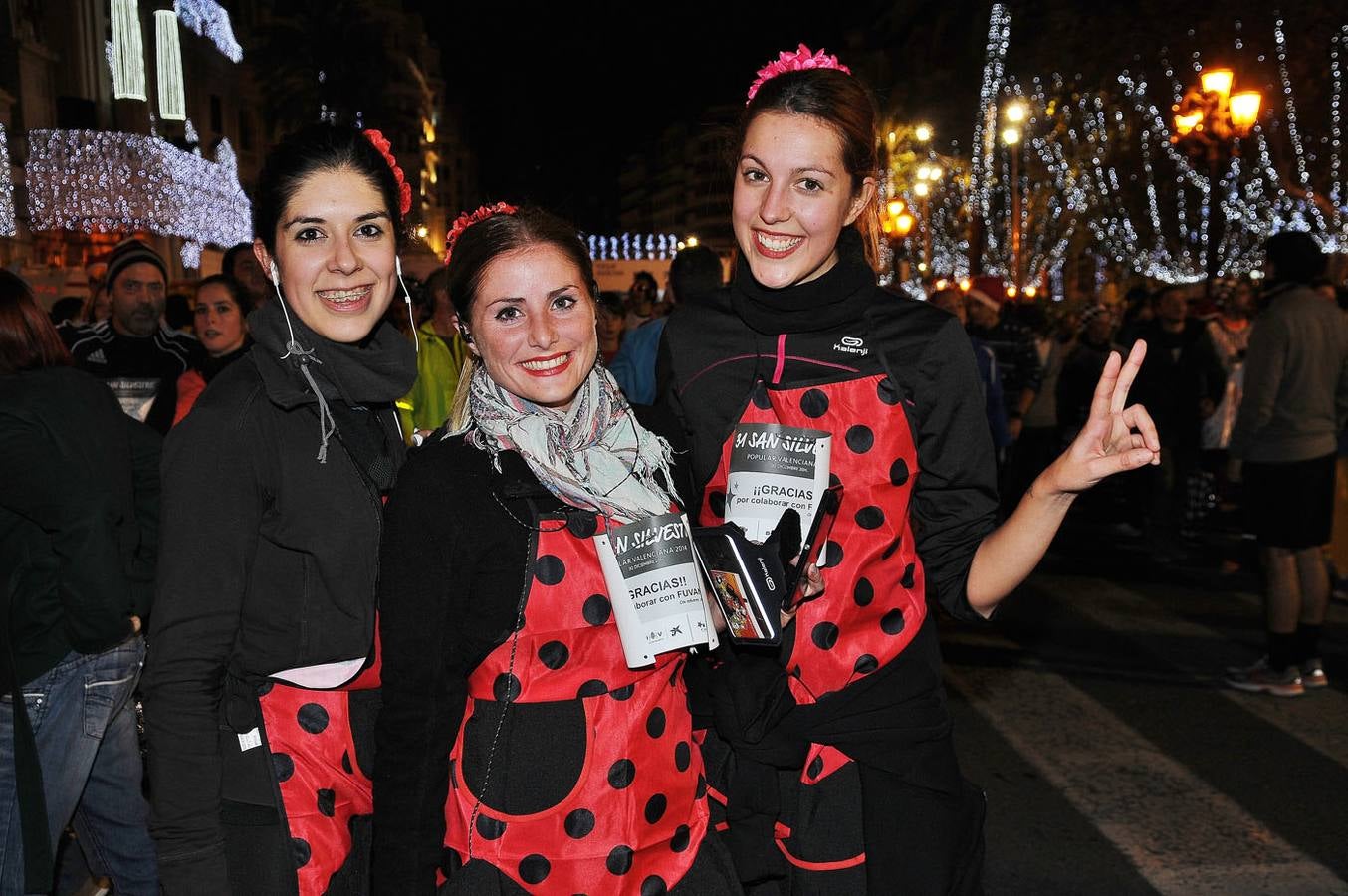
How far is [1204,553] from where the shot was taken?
10.5m

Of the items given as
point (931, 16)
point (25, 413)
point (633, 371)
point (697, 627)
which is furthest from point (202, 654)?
point (931, 16)

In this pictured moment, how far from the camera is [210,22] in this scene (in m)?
37.2

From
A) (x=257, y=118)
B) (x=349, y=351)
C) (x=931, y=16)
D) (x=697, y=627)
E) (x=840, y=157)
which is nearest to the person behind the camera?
(x=697, y=627)

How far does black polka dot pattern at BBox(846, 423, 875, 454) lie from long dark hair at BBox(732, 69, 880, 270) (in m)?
0.52

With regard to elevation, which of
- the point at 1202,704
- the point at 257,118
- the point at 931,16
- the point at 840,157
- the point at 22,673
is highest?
the point at 931,16

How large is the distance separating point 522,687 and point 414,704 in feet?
0.71

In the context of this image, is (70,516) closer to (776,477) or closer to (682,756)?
(682,756)

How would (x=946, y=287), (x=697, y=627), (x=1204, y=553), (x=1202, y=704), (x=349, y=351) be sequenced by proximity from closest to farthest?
(x=697, y=627)
(x=349, y=351)
(x=1202, y=704)
(x=1204, y=553)
(x=946, y=287)

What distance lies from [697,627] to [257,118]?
48.4m

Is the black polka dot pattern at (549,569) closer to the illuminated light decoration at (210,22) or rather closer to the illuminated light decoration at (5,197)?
the illuminated light decoration at (5,197)

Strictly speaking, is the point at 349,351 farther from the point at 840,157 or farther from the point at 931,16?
the point at 931,16

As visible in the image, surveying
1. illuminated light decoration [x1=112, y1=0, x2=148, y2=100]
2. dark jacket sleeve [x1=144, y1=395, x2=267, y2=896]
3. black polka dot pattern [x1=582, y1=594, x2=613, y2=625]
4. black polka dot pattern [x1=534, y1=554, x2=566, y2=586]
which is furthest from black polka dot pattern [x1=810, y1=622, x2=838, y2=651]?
illuminated light decoration [x1=112, y1=0, x2=148, y2=100]

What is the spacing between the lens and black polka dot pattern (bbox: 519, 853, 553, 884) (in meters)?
2.28

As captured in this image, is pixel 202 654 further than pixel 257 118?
No
